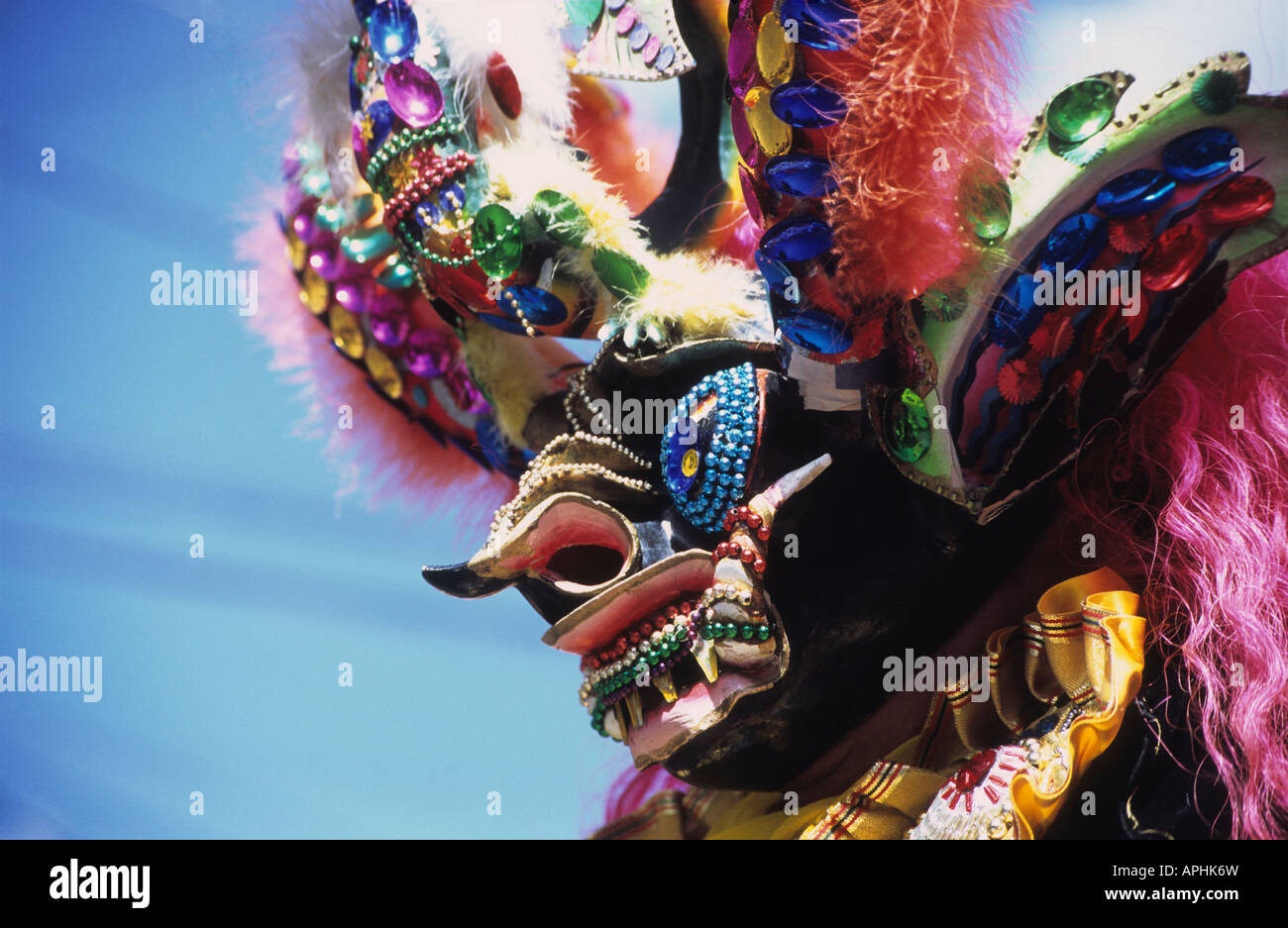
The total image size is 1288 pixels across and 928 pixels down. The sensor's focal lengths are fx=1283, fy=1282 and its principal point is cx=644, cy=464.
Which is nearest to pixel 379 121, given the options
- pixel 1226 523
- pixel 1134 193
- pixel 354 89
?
pixel 354 89

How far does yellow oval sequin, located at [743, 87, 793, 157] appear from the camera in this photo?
0.92 m

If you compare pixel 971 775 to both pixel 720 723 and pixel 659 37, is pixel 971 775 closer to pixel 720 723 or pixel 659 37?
pixel 720 723

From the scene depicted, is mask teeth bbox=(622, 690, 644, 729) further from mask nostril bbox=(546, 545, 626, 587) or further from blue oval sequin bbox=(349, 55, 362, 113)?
blue oval sequin bbox=(349, 55, 362, 113)

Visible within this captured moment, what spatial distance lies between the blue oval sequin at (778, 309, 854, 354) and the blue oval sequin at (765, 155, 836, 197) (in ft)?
0.31

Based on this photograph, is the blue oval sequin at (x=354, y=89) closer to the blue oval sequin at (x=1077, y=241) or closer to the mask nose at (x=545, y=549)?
the mask nose at (x=545, y=549)

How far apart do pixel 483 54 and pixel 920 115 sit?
0.49 metres

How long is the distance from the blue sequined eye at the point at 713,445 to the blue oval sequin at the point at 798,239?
0.51ft

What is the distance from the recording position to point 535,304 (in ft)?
3.89

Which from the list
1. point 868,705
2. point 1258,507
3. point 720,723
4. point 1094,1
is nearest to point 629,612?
point 720,723

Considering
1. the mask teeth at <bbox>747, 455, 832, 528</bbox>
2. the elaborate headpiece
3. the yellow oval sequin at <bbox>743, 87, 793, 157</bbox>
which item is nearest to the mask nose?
the elaborate headpiece

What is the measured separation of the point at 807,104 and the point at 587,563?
0.46 metres

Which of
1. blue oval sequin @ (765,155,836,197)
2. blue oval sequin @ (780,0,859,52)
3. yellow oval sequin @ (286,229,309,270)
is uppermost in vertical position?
yellow oval sequin @ (286,229,309,270)

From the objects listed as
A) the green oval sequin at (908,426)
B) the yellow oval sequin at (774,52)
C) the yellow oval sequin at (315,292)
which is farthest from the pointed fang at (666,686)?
the yellow oval sequin at (315,292)

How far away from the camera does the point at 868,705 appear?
115 centimetres
